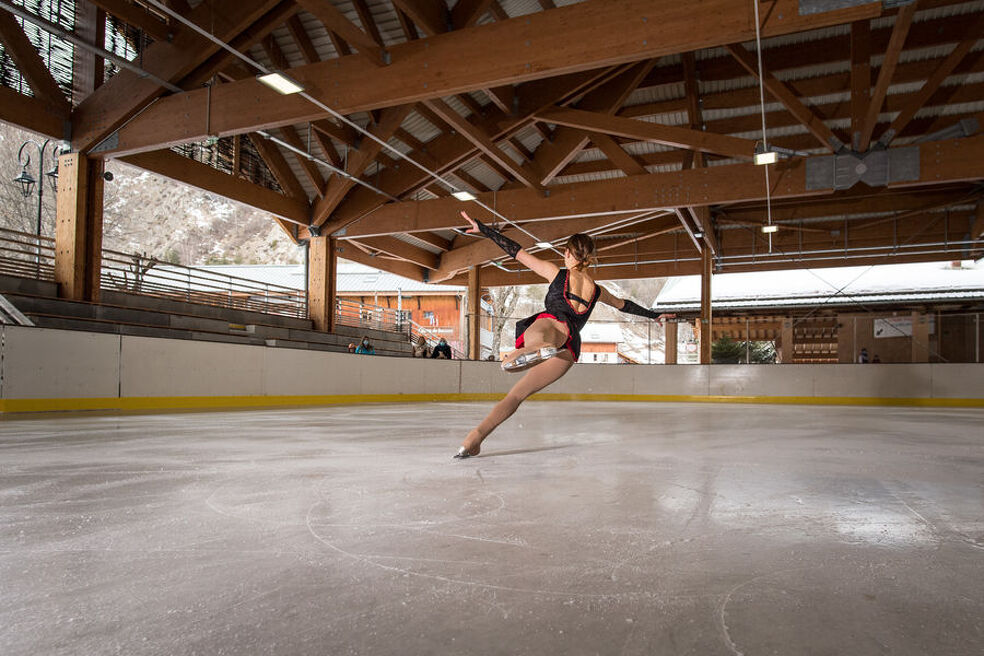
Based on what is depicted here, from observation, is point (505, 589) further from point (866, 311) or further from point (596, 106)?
point (866, 311)

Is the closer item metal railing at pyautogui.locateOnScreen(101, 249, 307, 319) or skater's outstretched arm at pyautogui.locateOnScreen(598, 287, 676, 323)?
skater's outstretched arm at pyautogui.locateOnScreen(598, 287, 676, 323)

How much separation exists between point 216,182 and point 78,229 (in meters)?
2.90

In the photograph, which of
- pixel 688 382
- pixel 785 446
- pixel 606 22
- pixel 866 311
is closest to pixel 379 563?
pixel 785 446

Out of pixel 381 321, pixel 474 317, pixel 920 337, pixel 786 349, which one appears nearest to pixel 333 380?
pixel 474 317

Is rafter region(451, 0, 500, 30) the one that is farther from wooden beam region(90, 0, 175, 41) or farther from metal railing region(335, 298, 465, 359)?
metal railing region(335, 298, 465, 359)

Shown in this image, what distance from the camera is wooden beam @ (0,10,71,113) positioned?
929 cm

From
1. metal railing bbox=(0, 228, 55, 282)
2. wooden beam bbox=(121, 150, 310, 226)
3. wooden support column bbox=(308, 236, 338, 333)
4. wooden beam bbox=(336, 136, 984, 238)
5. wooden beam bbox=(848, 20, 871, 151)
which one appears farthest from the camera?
wooden support column bbox=(308, 236, 338, 333)

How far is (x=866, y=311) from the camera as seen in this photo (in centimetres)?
2084

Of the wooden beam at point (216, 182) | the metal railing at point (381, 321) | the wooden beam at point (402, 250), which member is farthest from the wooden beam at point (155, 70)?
the metal railing at point (381, 321)

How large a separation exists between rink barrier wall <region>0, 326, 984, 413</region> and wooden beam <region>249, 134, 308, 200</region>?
15.4ft

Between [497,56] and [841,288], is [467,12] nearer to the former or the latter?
[497,56]

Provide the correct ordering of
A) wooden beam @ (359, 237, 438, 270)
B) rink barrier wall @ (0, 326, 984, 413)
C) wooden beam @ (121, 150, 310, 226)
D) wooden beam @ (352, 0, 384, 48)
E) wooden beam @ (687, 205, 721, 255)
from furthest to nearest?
wooden beam @ (359, 237, 438, 270) < wooden beam @ (687, 205, 721, 255) < wooden beam @ (121, 150, 310, 226) < wooden beam @ (352, 0, 384, 48) < rink barrier wall @ (0, 326, 984, 413)

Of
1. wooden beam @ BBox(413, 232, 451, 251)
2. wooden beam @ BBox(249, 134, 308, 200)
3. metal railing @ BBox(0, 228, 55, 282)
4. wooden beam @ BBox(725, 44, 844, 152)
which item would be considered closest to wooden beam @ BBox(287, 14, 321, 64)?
wooden beam @ BBox(249, 134, 308, 200)

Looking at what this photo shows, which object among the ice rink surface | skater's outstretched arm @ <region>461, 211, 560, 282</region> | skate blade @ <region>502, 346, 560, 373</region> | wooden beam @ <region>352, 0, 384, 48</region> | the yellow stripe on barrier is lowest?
the yellow stripe on barrier
